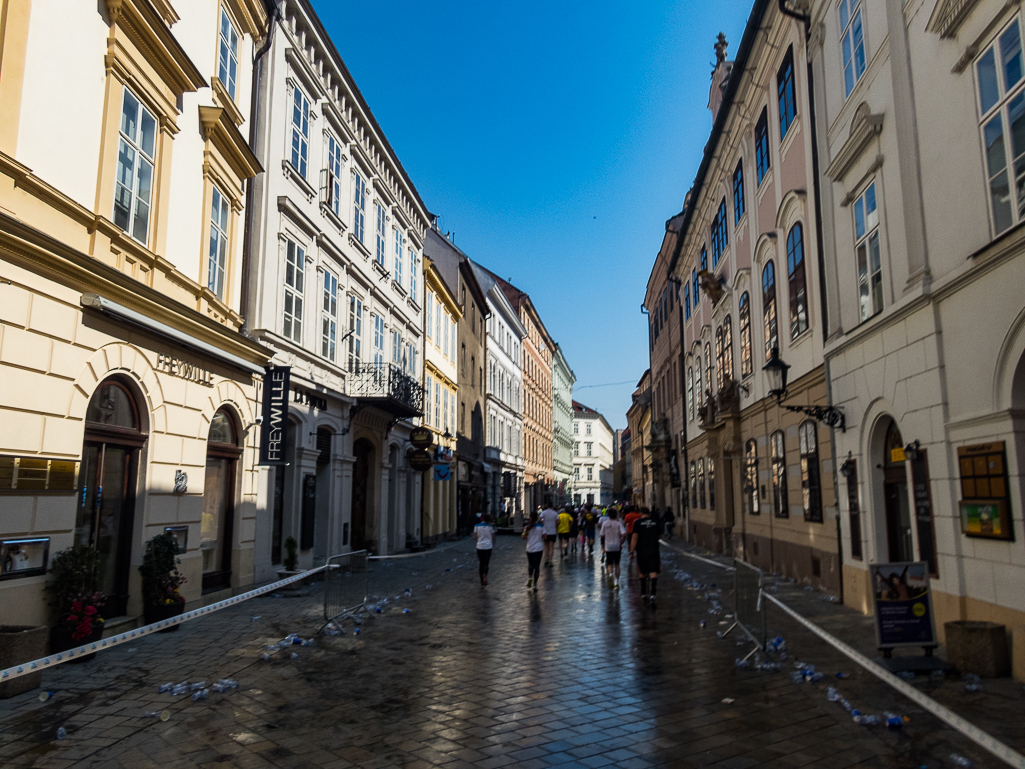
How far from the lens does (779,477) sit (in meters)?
17.2

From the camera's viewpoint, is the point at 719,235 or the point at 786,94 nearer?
the point at 786,94

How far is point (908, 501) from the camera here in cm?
1086

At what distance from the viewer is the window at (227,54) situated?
1352cm

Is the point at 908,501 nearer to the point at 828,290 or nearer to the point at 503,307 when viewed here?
the point at 828,290

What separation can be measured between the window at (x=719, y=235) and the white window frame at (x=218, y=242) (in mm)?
14509

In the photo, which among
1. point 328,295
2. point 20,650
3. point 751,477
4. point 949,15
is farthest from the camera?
point 751,477

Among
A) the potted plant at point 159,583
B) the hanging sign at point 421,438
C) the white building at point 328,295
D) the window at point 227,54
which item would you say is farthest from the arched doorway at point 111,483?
the hanging sign at point 421,438

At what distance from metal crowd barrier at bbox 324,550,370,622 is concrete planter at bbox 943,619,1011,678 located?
769 centimetres

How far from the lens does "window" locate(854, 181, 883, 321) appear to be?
11228mm

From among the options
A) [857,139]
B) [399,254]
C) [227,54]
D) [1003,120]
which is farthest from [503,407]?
[1003,120]

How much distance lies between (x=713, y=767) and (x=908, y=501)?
724cm

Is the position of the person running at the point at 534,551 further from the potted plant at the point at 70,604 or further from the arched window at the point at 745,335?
the potted plant at the point at 70,604

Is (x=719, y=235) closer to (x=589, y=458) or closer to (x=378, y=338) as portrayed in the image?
(x=378, y=338)

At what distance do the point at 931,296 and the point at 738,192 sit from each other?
12.8m
